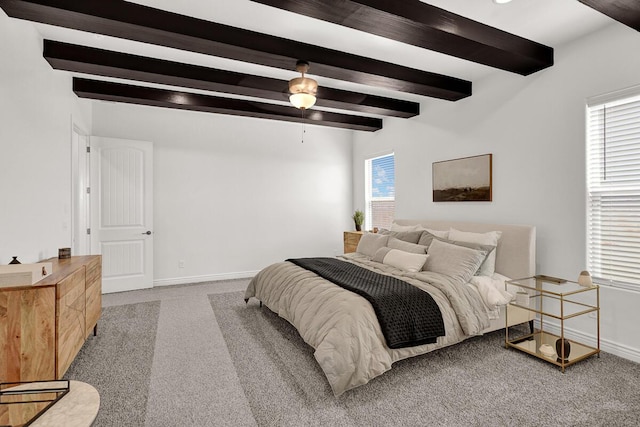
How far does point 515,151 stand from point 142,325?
4516mm

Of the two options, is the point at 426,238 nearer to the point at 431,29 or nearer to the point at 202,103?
the point at 431,29

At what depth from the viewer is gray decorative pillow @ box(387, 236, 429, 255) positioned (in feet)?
12.3

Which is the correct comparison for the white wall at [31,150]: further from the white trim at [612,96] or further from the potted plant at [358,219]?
the white trim at [612,96]

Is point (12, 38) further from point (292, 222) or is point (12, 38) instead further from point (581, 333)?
point (581, 333)

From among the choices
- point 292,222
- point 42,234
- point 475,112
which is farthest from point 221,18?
point 292,222

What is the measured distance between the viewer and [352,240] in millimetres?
5801

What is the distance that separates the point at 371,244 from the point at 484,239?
1397mm

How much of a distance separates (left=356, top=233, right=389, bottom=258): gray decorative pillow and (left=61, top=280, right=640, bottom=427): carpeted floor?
1.53 meters

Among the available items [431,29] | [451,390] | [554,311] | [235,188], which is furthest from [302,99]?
[554,311]

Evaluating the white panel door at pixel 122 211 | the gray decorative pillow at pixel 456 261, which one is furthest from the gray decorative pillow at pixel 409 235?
the white panel door at pixel 122 211

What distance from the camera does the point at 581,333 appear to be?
309 cm

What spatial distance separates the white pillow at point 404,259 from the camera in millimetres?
3475

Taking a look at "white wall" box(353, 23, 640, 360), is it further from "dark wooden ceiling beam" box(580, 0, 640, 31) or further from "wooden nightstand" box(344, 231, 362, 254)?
"wooden nightstand" box(344, 231, 362, 254)

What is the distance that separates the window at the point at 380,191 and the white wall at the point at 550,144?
1256 millimetres
